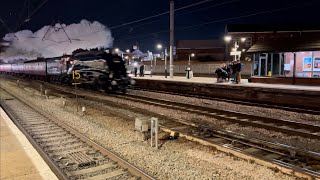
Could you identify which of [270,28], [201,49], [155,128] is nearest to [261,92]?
[155,128]

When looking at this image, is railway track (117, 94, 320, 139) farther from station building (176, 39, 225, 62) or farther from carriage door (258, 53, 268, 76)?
station building (176, 39, 225, 62)

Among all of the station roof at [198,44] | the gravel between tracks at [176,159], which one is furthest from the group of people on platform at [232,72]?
the station roof at [198,44]

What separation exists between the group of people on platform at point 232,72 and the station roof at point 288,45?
221cm

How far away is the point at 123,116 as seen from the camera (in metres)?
12.1

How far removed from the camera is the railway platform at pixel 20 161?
5699 millimetres

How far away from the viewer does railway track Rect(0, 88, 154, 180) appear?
5.95m

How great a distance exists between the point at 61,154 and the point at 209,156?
359 centimetres

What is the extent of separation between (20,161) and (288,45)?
19688 millimetres

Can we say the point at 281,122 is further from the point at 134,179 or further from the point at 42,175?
the point at 42,175

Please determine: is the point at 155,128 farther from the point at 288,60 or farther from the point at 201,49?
the point at 201,49

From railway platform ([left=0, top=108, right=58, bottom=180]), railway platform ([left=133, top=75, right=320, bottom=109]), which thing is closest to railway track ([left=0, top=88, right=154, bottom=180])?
railway platform ([left=0, top=108, right=58, bottom=180])

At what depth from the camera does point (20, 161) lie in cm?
645

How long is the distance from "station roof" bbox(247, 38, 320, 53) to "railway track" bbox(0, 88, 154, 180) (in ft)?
53.7

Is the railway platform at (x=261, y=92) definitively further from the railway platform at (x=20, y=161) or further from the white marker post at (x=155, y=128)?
the railway platform at (x=20, y=161)
